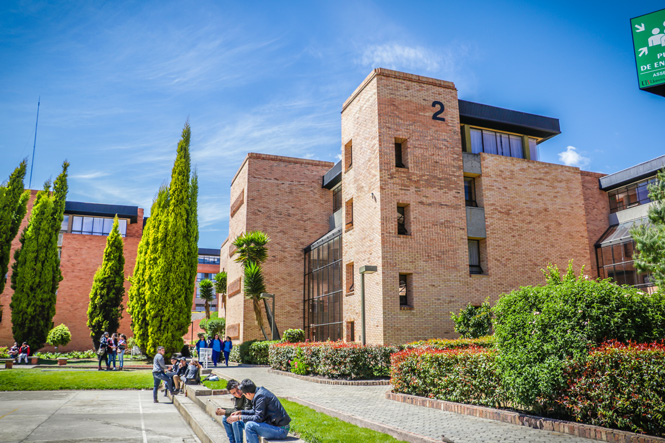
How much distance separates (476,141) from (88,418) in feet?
64.3

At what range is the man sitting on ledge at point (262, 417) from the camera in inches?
253

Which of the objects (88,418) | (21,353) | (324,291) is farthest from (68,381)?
(324,291)

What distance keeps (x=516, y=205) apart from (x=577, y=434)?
1704cm

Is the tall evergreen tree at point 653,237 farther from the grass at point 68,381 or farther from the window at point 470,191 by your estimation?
the grass at point 68,381

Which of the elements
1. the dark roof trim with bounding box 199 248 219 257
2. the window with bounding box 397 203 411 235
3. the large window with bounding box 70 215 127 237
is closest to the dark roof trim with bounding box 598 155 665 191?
the window with bounding box 397 203 411 235

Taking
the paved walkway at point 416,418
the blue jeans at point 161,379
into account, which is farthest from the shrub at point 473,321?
the blue jeans at point 161,379

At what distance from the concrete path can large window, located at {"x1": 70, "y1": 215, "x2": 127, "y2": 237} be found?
32788 mm

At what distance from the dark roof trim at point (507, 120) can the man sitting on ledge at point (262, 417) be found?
19.2m

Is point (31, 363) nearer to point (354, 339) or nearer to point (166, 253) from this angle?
point (166, 253)

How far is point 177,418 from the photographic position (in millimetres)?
11008

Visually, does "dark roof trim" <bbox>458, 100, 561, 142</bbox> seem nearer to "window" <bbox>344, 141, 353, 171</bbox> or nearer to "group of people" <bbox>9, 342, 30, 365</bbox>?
"window" <bbox>344, 141, 353, 171</bbox>

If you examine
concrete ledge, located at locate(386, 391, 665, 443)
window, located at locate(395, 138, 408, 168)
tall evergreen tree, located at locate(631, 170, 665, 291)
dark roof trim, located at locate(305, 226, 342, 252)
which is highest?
window, located at locate(395, 138, 408, 168)

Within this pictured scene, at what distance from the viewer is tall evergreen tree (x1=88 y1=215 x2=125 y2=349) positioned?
106 feet

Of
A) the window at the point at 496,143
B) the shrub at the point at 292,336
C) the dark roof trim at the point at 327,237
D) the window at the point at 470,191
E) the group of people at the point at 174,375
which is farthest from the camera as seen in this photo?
the dark roof trim at the point at 327,237
